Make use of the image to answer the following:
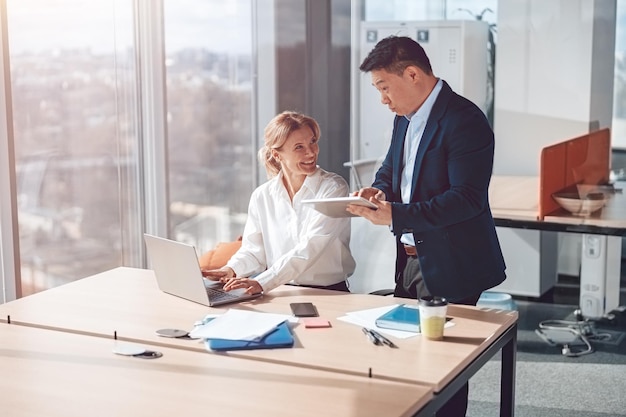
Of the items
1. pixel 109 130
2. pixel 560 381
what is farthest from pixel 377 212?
pixel 109 130

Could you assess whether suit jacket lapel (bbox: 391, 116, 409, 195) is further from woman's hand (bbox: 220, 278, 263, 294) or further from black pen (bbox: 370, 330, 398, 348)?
black pen (bbox: 370, 330, 398, 348)

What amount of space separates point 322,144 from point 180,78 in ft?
3.11

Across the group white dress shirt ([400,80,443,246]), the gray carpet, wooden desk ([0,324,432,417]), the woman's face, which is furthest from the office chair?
wooden desk ([0,324,432,417])

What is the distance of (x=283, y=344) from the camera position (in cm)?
266

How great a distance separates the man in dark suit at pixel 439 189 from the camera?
314 centimetres

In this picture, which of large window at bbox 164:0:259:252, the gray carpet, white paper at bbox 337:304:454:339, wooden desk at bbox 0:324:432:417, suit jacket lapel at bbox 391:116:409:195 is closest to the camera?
wooden desk at bbox 0:324:432:417

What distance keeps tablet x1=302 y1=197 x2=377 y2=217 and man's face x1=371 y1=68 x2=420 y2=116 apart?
43 centimetres

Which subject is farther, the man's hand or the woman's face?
the woman's face

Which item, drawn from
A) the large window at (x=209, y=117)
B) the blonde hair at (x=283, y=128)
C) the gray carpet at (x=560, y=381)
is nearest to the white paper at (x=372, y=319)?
the blonde hair at (x=283, y=128)

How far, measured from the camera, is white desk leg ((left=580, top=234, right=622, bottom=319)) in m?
5.24

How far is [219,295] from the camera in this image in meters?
3.22

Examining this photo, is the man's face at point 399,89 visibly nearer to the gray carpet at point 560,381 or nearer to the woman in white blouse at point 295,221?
the woman in white blouse at point 295,221

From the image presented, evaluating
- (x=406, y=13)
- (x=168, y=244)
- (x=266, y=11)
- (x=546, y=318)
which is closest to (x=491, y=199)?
(x=546, y=318)

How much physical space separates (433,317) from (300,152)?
45.6 inches
